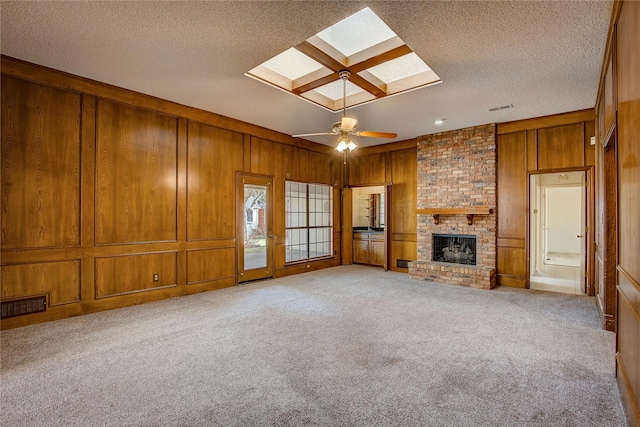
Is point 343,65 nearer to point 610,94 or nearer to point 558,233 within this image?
point 610,94

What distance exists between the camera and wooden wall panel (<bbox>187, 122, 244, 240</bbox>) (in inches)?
211

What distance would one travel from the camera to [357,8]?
266cm

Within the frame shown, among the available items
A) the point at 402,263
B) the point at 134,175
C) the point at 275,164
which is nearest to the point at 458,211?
the point at 402,263

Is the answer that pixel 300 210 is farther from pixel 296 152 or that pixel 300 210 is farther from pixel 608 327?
pixel 608 327

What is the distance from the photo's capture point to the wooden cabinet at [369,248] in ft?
26.2

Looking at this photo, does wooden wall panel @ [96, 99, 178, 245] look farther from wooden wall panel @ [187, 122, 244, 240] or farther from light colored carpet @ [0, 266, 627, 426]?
light colored carpet @ [0, 266, 627, 426]

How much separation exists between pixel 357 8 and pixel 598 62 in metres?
2.97

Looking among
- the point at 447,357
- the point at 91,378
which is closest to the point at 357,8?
the point at 447,357

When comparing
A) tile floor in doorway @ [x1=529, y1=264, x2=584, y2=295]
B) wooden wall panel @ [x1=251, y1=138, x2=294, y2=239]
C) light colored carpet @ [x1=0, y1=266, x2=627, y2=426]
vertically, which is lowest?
light colored carpet @ [x1=0, y1=266, x2=627, y2=426]

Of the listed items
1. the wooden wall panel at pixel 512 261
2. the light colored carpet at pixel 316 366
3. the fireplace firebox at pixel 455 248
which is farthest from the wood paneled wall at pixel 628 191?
the fireplace firebox at pixel 455 248

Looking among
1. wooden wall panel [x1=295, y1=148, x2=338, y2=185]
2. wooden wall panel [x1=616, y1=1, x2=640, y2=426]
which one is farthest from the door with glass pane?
wooden wall panel [x1=616, y1=1, x2=640, y2=426]

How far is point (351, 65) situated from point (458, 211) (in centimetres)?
379

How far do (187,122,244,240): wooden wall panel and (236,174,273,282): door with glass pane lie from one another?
20 centimetres

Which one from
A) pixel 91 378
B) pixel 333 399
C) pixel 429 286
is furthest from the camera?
pixel 429 286
